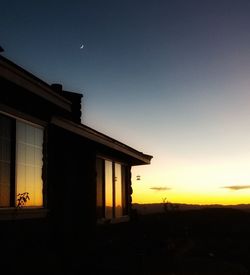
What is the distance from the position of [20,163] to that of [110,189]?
7.06m

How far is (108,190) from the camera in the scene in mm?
16453

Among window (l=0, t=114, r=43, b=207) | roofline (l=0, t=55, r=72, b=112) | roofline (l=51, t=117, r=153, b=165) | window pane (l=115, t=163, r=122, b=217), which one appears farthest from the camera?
window pane (l=115, t=163, r=122, b=217)

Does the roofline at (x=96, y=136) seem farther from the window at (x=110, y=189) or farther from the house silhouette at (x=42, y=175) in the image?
the window at (x=110, y=189)

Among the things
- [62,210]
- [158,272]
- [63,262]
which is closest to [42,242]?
[63,262]

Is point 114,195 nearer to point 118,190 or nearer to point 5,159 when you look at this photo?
point 118,190

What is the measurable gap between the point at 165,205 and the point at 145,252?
15110 millimetres

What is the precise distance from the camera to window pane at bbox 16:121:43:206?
983cm

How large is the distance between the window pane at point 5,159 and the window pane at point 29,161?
264mm

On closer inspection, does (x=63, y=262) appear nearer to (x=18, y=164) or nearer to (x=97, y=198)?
(x=18, y=164)

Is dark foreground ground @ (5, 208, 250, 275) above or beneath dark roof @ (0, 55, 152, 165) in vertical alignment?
beneath

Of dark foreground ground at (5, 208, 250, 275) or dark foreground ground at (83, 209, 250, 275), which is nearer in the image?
dark foreground ground at (5, 208, 250, 275)

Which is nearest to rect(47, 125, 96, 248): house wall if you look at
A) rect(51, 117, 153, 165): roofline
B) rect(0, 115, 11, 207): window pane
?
rect(51, 117, 153, 165): roofline

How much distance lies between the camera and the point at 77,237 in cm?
1345

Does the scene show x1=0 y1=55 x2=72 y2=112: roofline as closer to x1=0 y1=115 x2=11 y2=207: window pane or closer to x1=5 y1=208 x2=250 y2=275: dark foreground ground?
x1=0 y1=115 x2=11 y2=207: window pane
